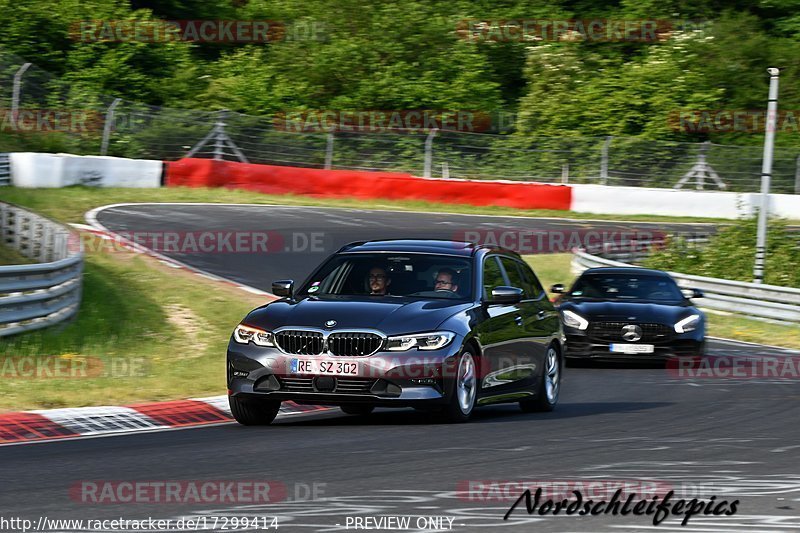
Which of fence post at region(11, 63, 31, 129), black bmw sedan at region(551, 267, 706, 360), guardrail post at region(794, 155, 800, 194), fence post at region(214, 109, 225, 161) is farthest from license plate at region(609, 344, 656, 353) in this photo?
guardrail post at region(794, 155, 800, 194)

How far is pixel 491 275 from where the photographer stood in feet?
38.5

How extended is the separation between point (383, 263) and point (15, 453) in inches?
147

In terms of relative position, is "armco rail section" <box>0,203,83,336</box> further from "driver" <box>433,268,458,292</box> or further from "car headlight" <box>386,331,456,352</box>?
"car headlight" <box>386,331,456,352</box>

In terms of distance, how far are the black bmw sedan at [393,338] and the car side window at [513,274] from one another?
3.9 inches

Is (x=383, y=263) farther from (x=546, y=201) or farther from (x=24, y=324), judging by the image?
(x=546, y=201)

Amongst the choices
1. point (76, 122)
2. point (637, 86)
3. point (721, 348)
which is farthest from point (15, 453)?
point (637, 86)

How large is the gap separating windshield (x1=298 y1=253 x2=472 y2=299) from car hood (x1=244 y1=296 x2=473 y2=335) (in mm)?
299

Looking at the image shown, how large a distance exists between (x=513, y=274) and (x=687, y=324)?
525cm

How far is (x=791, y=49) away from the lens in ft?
173

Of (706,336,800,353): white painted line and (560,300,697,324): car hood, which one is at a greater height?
(560,300,697,324): car hood
